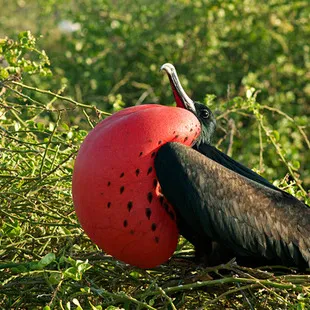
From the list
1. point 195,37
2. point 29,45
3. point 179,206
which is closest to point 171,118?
point 179,206

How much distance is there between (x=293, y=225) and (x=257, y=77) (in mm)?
3928

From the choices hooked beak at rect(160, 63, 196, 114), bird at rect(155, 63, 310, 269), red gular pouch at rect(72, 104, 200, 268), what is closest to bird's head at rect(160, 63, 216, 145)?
hooked beak at rect(160, 63, 196, 114)

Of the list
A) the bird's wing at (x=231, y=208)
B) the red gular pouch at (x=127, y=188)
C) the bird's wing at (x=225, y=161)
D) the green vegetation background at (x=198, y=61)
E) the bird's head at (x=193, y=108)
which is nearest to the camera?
the red gular pouch at (x=127, y=188)

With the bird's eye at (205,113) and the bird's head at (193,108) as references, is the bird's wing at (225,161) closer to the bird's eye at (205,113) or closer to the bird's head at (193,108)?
the bird's head at (193,108)

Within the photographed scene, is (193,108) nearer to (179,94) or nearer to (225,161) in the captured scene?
(179,94)

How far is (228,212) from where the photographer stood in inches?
150

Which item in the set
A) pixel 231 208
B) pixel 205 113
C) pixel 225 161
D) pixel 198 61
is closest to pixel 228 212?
pixel 231 208

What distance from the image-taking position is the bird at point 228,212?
3.71m

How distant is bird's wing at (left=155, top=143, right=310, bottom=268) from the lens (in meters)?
3.70

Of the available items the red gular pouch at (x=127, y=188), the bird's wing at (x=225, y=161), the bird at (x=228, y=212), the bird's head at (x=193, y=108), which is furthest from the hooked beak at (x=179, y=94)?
the red gular pouch at (x=127, y=188)

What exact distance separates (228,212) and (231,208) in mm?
22

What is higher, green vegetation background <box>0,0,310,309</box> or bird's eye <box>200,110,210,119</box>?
bird's eye <box>200,110,210,119</box>

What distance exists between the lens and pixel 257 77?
25.3 feet

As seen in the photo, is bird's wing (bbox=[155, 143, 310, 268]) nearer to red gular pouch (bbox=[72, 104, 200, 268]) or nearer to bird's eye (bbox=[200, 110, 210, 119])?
red gular pouch (bbox=[72, 104, 200, 268])
